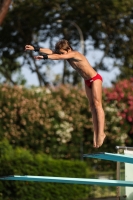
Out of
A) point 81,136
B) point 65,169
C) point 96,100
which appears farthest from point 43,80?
point 96,100

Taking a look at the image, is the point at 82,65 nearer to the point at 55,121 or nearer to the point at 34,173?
the point at 34,173

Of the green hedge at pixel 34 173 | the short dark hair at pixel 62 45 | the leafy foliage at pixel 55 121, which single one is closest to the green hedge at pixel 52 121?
the leafy foliage at pixel 55 121

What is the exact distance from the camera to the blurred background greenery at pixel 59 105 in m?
19.0

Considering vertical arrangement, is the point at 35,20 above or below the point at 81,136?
above

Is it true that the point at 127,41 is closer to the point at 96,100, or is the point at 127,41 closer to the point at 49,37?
the point at 49,37

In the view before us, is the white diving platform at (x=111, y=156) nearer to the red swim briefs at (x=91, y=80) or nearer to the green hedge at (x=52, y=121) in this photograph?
the red swim briefs at (x=91, y=80)

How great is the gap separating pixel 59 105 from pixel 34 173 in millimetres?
7400

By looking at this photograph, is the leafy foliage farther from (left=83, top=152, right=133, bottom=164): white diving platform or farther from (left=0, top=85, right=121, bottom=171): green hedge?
(left=83, top=152, right=133, bottom=164): white diving platform

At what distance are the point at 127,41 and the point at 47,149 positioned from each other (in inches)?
592

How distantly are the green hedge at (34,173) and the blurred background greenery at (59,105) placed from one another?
3cm

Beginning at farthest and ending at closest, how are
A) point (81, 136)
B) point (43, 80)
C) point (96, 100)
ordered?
point (43, 80) → point (81, 136) → point (96, 100)

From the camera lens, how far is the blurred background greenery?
62.5 feet

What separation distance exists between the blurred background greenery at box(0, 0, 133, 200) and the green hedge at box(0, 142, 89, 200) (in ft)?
0.08

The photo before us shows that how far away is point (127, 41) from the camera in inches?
1512
